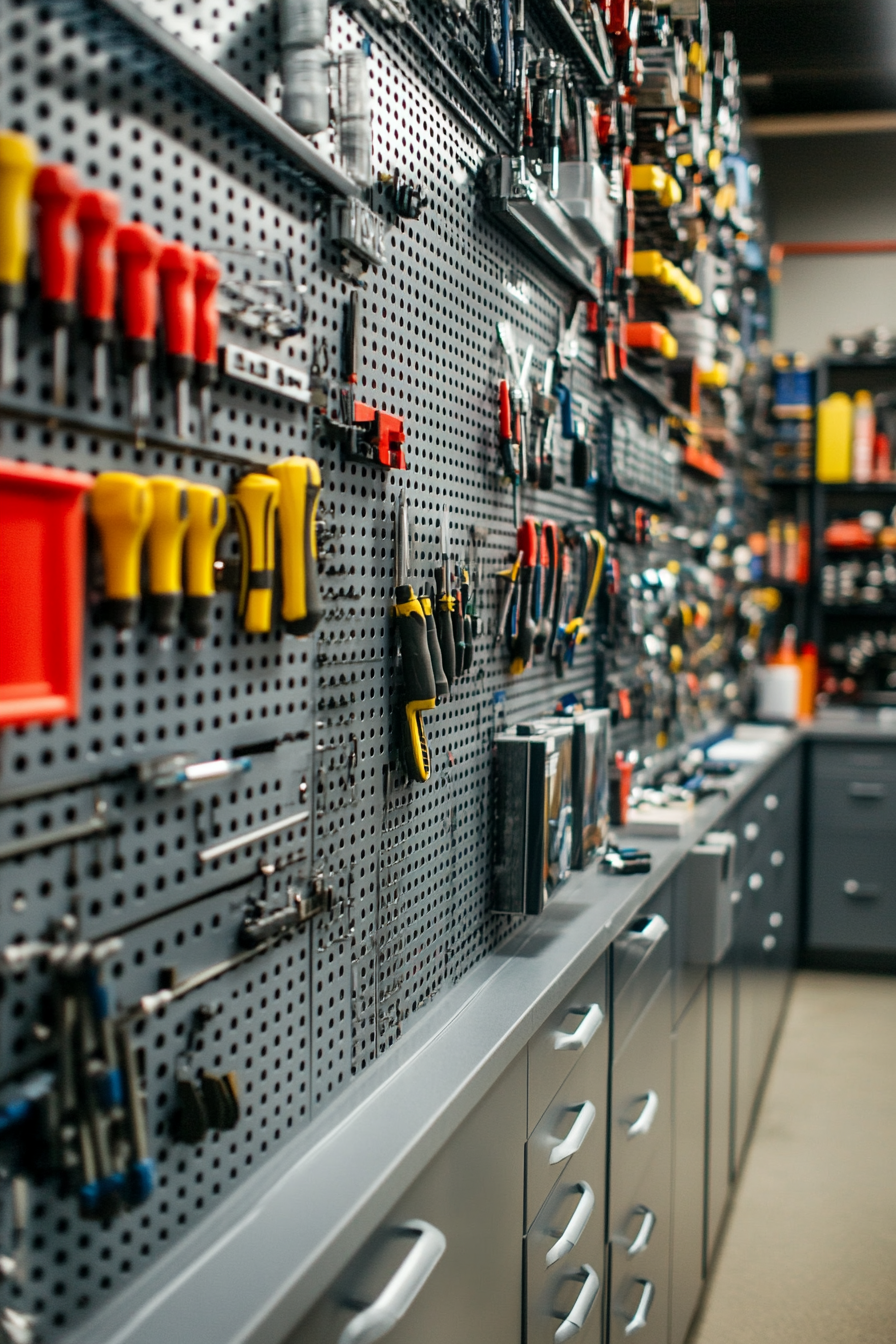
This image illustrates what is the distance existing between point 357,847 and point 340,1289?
1.62 feet

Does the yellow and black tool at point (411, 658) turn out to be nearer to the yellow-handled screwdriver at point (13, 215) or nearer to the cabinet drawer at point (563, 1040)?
the cabinet drawer at point (563, 1040)

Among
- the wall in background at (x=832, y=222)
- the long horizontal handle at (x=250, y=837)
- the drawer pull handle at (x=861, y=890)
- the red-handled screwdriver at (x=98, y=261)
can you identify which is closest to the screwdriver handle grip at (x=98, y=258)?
the red-handled screwdriver at (x=98, y=261)

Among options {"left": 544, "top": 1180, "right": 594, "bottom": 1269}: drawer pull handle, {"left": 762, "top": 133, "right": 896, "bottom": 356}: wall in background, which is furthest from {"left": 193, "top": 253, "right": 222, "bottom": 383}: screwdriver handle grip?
{"left": 762, "top": 133, "right": 896, "bottom": 356}: wall in background

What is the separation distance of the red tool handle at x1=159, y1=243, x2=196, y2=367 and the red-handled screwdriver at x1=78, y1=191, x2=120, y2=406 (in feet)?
A: 0.19

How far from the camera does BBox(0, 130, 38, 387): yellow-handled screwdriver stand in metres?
0.70

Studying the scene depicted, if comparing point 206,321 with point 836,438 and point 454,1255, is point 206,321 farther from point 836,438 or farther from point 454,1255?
point 836,438

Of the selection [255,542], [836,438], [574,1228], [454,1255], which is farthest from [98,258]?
[836,438]

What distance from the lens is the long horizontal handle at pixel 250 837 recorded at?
1.00 m

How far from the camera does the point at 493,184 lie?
1765 millimetres

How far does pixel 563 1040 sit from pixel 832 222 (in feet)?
18.2

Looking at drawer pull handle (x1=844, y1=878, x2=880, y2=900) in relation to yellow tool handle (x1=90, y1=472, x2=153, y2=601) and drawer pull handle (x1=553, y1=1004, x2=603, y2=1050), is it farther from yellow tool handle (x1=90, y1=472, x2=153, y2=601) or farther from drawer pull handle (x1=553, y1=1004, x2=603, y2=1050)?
yellow tool handle (x1=90, y1=472, x2=153, y2=601)

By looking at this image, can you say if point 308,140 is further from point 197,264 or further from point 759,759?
point 759,759

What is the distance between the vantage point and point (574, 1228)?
1.61m

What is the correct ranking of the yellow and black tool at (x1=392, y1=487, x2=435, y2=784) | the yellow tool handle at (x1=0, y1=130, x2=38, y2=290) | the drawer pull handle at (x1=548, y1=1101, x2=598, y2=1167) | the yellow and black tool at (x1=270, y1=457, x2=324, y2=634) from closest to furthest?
the yellow tool handle at (x1=0, y1=130, x2=38, y2=290)
the yellow and black tool at (x1=270, y1=457, x2=324, y2=634)
the yellow and black tool at (x1=392, y1=487, x2=435, y2=784)
the drawer pull handle at (x1=548, y1=1101, x2=598, y2=1167)
